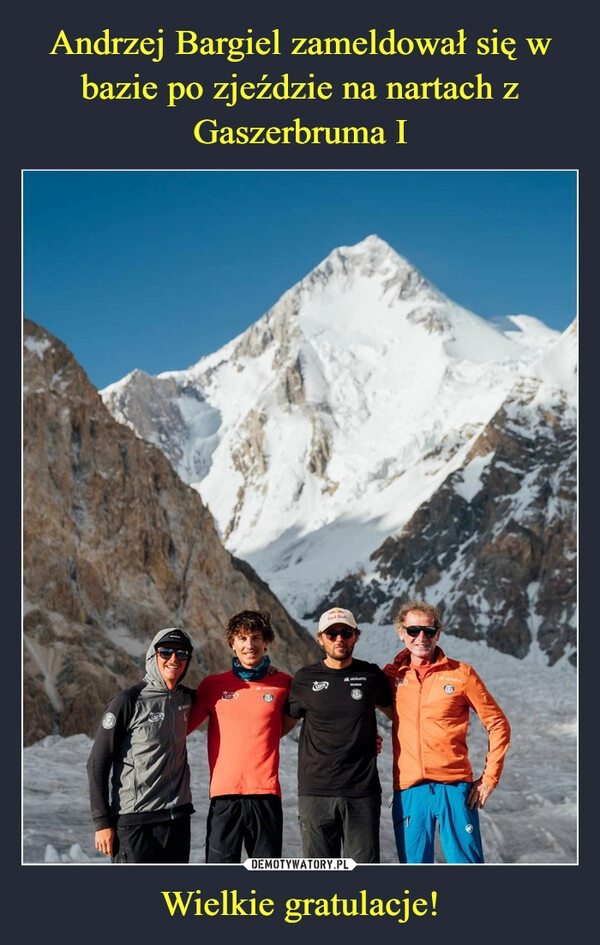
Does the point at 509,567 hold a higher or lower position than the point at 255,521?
lower

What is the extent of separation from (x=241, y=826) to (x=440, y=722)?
5.80 feet

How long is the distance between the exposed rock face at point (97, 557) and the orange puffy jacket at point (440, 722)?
25413 millimetres

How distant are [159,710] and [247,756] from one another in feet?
2.62

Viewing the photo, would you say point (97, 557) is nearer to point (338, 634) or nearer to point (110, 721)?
point (110, 721)

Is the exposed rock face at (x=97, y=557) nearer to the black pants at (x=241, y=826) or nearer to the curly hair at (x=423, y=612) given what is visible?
the black pants at (x=241, y=826)

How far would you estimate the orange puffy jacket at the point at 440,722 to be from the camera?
28.6 ft

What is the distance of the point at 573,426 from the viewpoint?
131125 millimetres

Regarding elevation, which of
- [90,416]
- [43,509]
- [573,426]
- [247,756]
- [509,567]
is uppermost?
[573,426]

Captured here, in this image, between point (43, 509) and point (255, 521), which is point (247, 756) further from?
Answer: point (255, 521)

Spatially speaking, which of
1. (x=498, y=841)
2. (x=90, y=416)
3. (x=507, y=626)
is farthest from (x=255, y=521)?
(x=498, y=841)

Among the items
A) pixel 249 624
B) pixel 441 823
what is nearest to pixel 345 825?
pixel 441 823

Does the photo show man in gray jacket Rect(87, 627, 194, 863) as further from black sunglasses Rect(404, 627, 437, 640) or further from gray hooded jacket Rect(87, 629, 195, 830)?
black sunglasses Rect(404, 627, 437, 640)

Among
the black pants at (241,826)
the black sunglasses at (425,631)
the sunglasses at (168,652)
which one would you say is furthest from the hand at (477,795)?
the sunglasses at (168,652)

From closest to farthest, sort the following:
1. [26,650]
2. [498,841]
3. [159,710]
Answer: [159,710] < [498,841] < [26,650]
